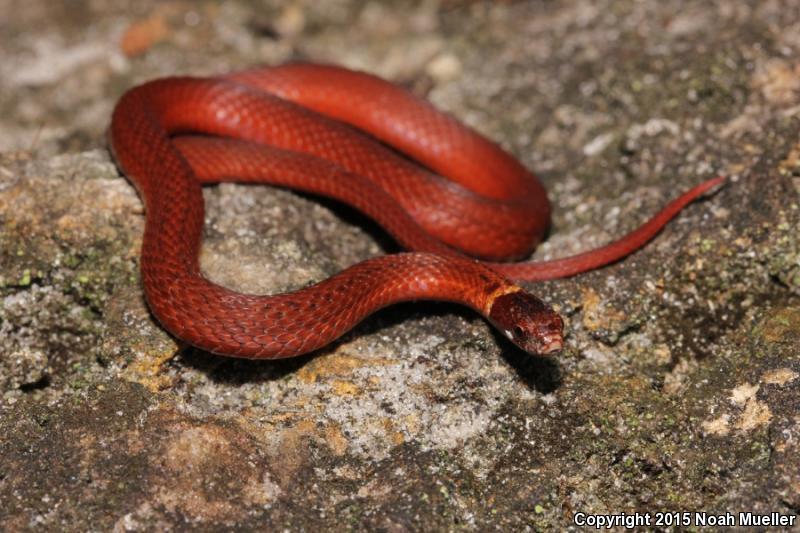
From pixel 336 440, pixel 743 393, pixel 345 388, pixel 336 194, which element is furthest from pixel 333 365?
pixel 743 393

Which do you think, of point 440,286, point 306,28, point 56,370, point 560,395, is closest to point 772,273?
point 560,395

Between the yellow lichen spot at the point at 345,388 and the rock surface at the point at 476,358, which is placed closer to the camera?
the rock surface at the point at 476,358

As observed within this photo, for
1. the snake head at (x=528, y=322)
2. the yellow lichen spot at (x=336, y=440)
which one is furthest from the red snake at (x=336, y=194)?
the yellow lichen spot at (x=336, y=440)

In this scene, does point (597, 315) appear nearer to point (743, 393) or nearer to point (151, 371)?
point (743, 393)

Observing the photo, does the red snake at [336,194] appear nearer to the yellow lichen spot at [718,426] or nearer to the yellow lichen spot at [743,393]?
the yellow lichen spot at [718,426]

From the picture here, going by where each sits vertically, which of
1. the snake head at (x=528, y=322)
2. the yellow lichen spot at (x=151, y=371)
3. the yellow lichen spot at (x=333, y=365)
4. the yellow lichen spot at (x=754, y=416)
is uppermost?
the snake head at (x=528, y=322)

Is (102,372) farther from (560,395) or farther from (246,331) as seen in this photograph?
(560,395)

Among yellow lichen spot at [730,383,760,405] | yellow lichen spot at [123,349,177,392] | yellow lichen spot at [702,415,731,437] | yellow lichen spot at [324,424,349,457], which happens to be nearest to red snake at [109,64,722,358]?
yellow lichen spot at [123,349,177,392]
